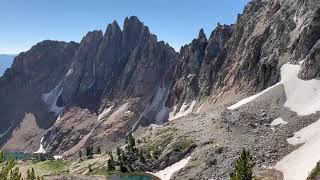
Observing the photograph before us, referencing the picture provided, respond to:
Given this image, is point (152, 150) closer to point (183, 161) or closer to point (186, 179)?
point (183, 161)

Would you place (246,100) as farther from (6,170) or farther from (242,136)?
(6,170)

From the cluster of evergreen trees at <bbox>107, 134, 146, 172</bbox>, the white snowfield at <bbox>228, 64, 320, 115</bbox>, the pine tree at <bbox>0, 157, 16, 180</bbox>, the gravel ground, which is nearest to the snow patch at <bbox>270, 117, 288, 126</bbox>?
the gravel ground

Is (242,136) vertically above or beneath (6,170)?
above

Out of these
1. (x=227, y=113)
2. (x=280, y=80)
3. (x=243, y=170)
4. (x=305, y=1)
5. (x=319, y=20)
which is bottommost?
(x=243, y=170)

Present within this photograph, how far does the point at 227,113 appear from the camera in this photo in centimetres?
16250

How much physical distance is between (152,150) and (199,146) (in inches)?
855

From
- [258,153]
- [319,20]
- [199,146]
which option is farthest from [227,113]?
[319,20]

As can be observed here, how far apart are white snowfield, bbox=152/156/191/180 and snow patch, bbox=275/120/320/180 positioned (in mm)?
31590

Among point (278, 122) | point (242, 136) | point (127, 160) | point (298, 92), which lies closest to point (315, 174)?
point (242, 136)

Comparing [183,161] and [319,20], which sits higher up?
[319,20]

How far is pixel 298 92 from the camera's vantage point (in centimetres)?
15588

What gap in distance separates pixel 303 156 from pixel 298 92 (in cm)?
4121

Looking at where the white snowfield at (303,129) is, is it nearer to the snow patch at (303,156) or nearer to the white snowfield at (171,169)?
the snow patch at (303,156)

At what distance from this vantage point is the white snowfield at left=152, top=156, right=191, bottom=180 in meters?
143
